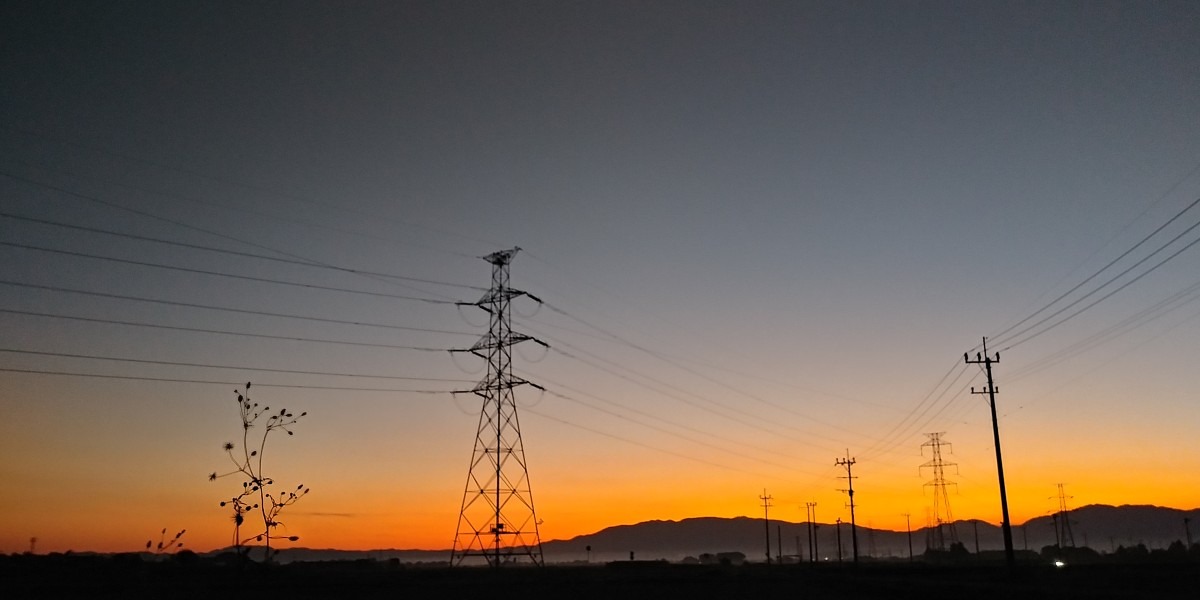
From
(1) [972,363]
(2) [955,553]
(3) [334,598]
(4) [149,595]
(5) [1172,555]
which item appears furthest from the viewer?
(2) [955,553]

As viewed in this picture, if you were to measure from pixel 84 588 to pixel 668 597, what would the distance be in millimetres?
28257

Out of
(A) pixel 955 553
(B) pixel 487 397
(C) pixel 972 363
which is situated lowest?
(A) pixel 955 553

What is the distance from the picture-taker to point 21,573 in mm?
41125

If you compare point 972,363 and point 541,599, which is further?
point 972,363

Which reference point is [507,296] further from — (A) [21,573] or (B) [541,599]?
(A) [21,573]

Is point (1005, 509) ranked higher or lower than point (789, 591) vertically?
higher

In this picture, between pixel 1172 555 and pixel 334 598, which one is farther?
pixel 1172 555

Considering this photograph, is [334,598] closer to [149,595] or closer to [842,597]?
[149,595]

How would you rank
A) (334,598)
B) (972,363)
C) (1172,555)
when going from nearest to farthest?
(334,598) → (972,363) → (1172,555)

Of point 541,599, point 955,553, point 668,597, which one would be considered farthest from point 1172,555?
point 541,599

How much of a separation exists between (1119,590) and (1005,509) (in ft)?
24.4

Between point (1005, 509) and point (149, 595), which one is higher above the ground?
point (1005, 509)

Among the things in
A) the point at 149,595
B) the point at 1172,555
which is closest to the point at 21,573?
the point at 149,595

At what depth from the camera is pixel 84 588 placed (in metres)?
36.2
